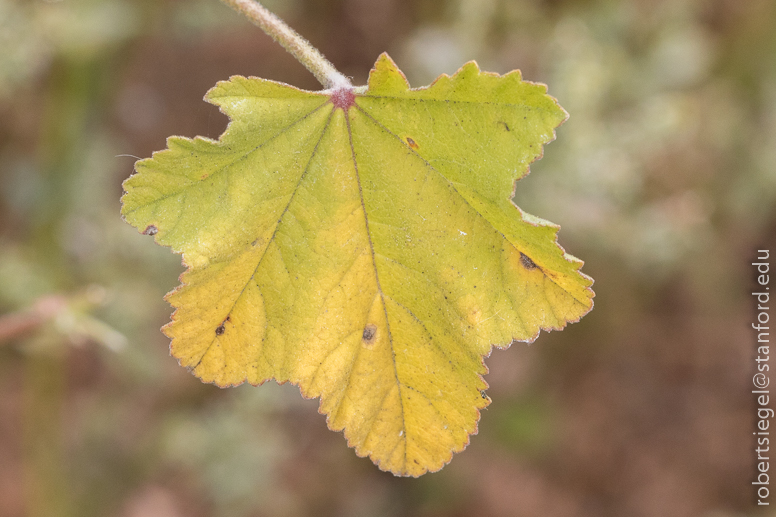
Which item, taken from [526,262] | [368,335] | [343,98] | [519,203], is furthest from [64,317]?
[519,203]

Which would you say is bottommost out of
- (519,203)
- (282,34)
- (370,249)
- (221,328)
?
(221,328)

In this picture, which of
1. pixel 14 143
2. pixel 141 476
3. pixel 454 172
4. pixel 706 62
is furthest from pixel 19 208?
pixel 706 62

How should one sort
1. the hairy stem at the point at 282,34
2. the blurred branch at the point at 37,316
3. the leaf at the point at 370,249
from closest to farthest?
the hairy stem at the point at 282,34
the leaf at the point at 370,249
the blurred branch at the point at 37,316

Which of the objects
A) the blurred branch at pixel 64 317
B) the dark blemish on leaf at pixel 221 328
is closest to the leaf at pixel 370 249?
the dark blemish on leaf at pixel 221 328

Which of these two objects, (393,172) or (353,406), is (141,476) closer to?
(353,406)

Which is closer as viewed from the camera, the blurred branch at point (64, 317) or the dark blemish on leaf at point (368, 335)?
the dark blemish on leaf at point (368, 335)

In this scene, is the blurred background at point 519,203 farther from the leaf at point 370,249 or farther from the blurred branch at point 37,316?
the leaf at point 370,249

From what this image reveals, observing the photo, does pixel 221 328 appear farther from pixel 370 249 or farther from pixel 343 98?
pixel 343 98

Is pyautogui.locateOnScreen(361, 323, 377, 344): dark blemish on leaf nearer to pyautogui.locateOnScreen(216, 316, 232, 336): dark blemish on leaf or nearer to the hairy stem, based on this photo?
pyautogui.locateOnScreen(216, 316, 232, 336): dark blemish on leaf
